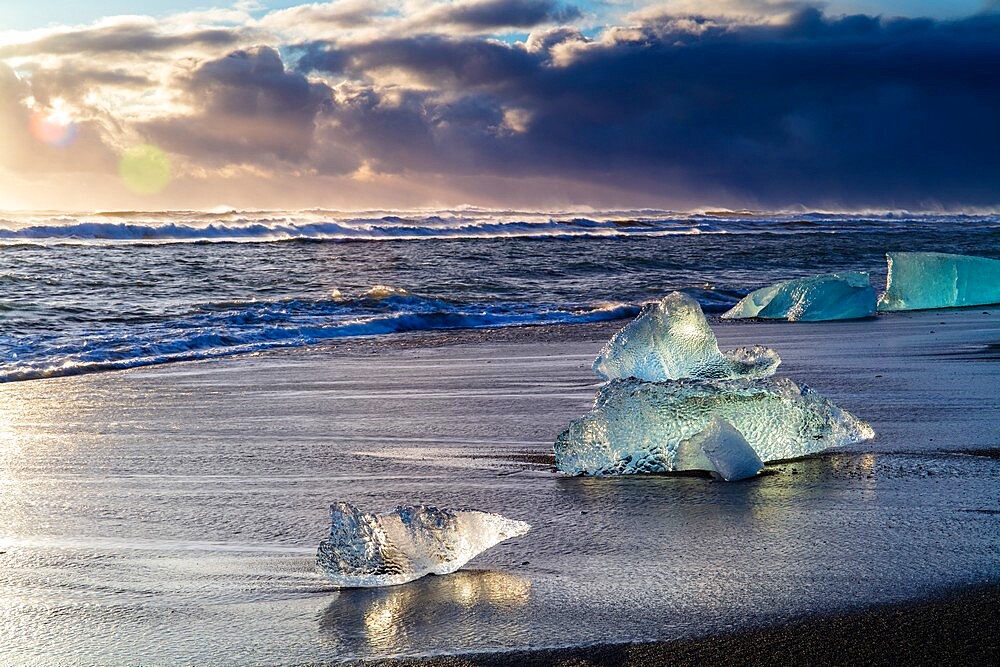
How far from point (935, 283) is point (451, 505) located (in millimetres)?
8332

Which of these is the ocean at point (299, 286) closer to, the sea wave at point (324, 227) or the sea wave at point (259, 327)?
the sea wave at point (259, 327)

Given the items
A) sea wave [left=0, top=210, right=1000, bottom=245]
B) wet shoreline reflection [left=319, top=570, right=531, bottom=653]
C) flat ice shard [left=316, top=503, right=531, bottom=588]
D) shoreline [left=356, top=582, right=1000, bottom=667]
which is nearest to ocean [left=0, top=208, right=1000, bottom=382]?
sea wave [left=0, top=210, right=1000, bottom=245]

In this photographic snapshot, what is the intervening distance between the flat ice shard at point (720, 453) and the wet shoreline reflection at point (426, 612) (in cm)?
100

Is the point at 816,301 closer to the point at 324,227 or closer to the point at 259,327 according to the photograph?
the point at 259,327

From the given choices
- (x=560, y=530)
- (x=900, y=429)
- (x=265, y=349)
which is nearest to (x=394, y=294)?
(x=265, y=349)

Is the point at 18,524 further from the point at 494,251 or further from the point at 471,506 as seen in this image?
the point at 494,251

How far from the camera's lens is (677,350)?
4.02 metres

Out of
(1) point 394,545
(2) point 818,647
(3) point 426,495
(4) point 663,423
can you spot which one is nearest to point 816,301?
(4) point 663,423

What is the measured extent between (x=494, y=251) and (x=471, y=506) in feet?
58.3

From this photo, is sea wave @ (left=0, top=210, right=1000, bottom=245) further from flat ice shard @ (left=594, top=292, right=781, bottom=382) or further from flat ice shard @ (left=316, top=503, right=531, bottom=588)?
flat ice shard @ (left=316, top=503, right=531, bottom=588)

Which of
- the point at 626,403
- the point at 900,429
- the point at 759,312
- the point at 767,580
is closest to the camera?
the point at 767,580

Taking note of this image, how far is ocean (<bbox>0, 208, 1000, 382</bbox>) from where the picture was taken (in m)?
7.68

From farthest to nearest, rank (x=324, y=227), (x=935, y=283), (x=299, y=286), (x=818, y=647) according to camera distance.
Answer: (x=324, y=227) → (x=299, y=286) → (x=935, y=283) → (x=818, y=647)

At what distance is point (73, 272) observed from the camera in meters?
13.9
